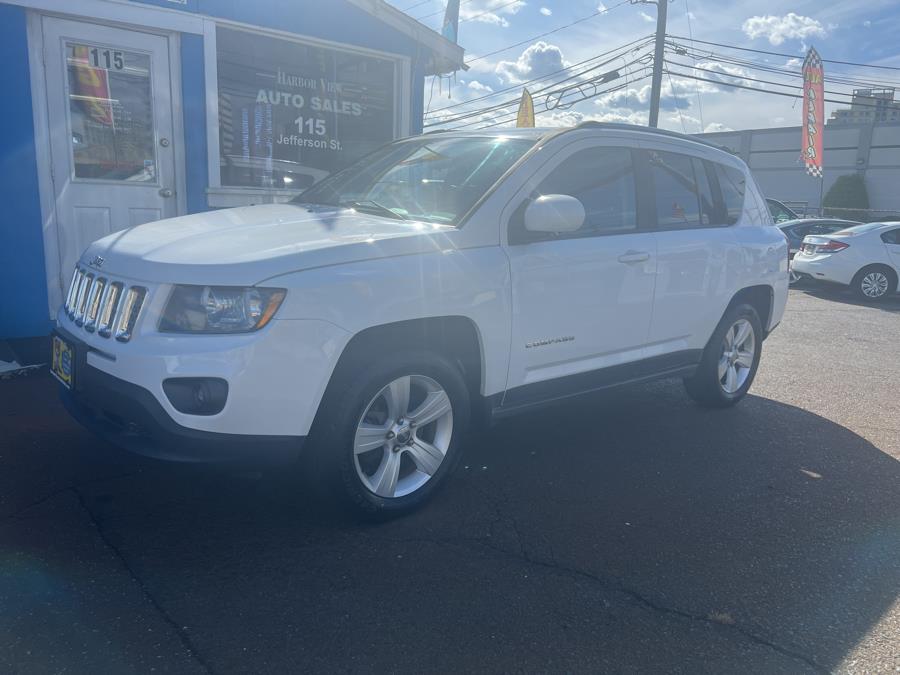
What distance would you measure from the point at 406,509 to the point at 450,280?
42.5 inches

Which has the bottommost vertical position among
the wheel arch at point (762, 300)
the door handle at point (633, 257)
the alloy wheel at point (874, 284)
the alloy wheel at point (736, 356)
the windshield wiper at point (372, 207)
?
the alloy wheel at point (874, 284)

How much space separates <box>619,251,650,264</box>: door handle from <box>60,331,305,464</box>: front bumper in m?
2.17

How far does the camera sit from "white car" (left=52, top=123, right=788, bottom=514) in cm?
295

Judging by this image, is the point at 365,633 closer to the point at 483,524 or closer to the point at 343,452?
the point at 343,452

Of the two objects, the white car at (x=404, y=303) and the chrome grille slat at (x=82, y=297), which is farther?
the chrome grille slat at (x=82, y=297)

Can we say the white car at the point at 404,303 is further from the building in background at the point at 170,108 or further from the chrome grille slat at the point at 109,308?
the building in background at the point at 170,108

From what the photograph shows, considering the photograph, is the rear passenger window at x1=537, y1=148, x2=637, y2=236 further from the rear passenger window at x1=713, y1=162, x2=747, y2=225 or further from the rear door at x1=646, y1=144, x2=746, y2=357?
the rear passenger window at x1=713, y1=162, x2=747, y2=225

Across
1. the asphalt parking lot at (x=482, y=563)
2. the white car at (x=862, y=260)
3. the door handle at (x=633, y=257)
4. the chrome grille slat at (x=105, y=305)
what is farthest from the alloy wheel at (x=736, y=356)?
the white car at (x=862, y=260)

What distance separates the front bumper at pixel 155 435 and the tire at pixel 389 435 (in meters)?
0.20

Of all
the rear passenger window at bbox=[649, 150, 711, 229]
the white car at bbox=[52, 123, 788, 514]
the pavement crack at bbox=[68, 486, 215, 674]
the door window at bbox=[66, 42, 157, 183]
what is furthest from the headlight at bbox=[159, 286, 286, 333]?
the door window at bbox=[66, 42, 157, 183]

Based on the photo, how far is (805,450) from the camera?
4.83m

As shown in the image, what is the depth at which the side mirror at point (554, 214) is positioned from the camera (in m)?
3.62

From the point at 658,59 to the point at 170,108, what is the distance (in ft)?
68.6

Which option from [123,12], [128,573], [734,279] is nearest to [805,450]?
[734,279]
